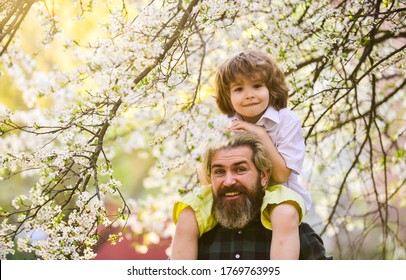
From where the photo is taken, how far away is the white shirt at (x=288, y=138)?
216 centimetres

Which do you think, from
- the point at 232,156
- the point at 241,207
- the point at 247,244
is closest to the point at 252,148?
the point at 232,156

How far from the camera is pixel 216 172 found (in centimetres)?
212

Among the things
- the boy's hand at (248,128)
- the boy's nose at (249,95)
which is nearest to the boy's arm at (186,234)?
the boy's hand at (248,128)

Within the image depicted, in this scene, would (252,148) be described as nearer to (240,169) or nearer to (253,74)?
(240,169)

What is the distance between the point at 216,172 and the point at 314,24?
98 centimetres

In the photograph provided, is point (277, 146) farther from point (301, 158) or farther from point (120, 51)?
point (120, 51)

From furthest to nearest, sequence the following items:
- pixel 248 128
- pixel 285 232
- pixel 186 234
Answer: pixel 248 128
pixel 186 234
pixel 285 232

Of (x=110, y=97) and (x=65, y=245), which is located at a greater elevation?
(x=110, y=97)

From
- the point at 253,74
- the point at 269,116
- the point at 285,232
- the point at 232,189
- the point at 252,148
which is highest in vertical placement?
the point at 253,74

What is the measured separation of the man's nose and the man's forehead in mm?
37

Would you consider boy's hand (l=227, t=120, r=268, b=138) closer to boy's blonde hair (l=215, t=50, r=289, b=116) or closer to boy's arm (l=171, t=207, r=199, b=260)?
boy's blonde hair (l=215, t=50, r=289, b=116)

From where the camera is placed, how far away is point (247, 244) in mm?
2113

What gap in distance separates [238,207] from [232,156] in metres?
0.16
